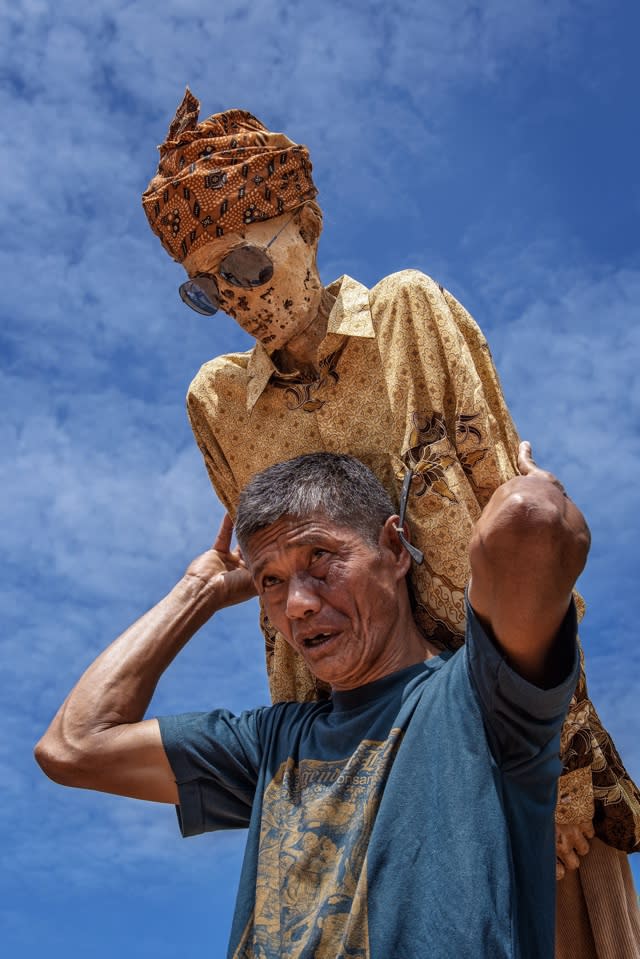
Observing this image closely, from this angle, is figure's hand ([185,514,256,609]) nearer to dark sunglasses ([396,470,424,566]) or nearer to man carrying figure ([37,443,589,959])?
man carrying figure ([37,443,589,959])

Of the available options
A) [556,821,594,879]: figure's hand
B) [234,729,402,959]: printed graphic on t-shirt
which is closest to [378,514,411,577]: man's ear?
[234,729,402,959]: printed graphic on t-shirt

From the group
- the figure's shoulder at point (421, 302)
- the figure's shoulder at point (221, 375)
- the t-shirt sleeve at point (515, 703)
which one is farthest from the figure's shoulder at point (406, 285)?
the t-shirt sleeve at point (515, 703)

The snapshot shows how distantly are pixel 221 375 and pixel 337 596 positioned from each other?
1268mm

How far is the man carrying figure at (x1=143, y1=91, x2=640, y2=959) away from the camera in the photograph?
4.20 m

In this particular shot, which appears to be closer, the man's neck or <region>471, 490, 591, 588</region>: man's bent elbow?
<region>471, 490, 591, 588</region>: man's bent elbow

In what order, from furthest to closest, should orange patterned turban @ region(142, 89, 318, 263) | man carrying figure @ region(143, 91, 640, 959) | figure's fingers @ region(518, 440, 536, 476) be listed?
orange patterned turban @ region(142, 89, 318, 263) → man carrying figure @ region(143, 91, 640, 959) → figure's fingers @ region(518, 440, 536, 476)

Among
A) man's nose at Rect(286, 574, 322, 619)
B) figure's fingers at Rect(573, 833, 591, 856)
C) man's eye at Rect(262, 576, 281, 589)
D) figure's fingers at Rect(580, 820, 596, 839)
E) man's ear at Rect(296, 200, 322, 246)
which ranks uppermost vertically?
man's ear at Rect(296, 200, 322, 246)

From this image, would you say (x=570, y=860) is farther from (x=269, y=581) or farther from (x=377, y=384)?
(x=377, y=384)

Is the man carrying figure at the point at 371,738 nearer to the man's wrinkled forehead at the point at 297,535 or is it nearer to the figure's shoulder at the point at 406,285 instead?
the man's wrinkled forehead at the point at 297,535

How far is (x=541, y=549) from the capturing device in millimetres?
3201

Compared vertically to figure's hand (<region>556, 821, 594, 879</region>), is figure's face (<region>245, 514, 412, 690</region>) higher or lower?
higher

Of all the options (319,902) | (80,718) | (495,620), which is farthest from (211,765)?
(495,620)

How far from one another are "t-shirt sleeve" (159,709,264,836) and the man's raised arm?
4.80 feet

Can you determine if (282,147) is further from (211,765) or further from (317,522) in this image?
(211,765)
